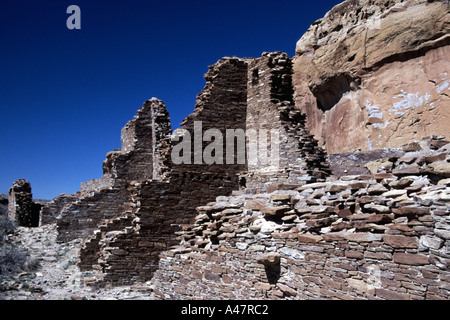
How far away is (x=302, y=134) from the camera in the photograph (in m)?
10.3

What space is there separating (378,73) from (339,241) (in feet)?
76.6

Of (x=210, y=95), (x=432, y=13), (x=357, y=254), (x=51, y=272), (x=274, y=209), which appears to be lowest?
(x=51, y=272)

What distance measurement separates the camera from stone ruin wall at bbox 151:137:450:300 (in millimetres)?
4602

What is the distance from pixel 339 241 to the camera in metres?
5.39

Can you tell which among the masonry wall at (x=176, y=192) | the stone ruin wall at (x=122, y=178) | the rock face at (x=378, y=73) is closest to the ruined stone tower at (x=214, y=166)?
the masonry wall at (x=176, y=192)

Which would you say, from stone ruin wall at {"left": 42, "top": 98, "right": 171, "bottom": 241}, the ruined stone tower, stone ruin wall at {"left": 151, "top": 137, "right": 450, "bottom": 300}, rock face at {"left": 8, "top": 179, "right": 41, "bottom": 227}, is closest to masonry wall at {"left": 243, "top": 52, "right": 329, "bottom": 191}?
the ruined stone tower

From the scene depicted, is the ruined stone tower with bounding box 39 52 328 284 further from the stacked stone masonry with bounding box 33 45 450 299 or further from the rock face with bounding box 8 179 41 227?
the rock face with bounding box 8 179 41 227

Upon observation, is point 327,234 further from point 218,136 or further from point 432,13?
point 432,13

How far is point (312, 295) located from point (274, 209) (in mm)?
1722
